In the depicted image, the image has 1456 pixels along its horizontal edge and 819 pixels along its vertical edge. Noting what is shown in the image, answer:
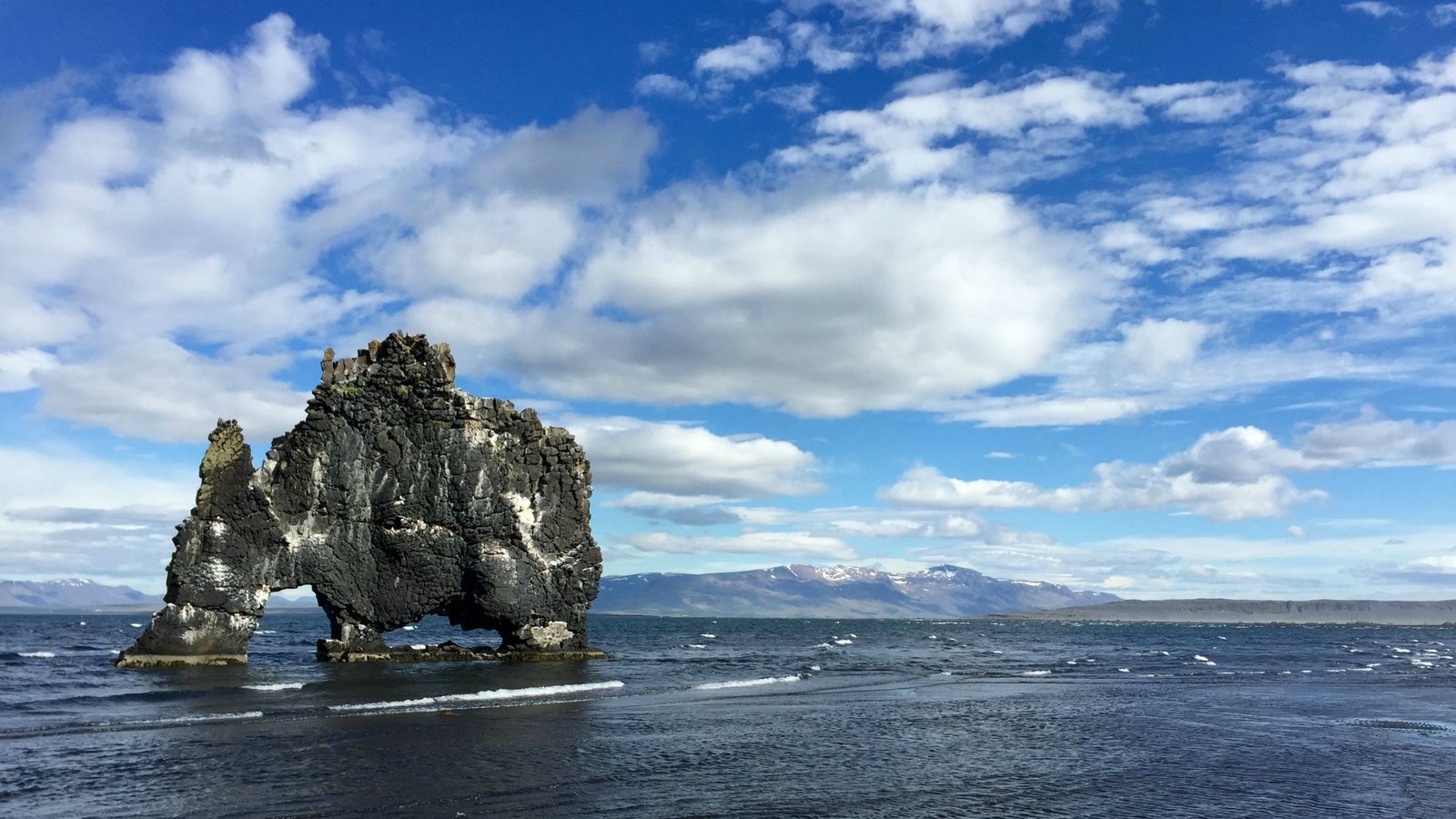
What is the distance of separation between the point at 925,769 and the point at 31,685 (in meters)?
39.0

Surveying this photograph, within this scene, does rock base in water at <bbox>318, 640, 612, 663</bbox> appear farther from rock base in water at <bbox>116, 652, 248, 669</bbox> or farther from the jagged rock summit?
rock base in water at <bbox>116, 652, 248, 669</bbox>

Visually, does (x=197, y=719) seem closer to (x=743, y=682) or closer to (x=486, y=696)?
(x=486, y=696)

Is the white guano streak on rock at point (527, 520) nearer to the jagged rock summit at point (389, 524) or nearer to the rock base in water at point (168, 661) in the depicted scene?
the jagged rock summit at point (389, 524)

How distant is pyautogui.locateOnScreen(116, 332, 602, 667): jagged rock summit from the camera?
51062 millimetres

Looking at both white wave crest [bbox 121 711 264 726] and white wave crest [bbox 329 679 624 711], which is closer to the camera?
white wave crest [bbox 121 711 264 726]

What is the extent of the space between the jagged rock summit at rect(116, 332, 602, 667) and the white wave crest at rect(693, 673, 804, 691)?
1539cm

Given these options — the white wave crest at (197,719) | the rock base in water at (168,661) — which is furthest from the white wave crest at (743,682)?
the rock base in water at (168,661)

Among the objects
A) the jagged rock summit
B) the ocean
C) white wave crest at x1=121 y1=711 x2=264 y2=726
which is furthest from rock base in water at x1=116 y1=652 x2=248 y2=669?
white wave crest at x1=121 y1=711 x2=264 y2=726

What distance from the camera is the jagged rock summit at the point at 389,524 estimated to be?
51.1 meters

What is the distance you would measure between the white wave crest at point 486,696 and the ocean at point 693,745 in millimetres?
285

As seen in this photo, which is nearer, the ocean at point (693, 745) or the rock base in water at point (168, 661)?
A: the ocean at point (693, 745)

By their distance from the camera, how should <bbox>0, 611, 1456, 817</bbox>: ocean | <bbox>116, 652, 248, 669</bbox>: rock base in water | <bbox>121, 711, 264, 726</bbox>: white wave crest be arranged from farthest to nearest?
<bbox>116, 652, 248, 669</bbox>: rock base in water < <bbox>121, 711, 264, 726</bbox>: white wave crest < <bbox>0, 611, 1456, 817</bbox>: ocean

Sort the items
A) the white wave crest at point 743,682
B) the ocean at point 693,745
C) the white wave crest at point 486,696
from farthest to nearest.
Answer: the white wave crest at point 743,682
the white wave crest at point 486,696
the ocean at point 693,745

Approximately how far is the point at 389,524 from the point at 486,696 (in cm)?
2047
